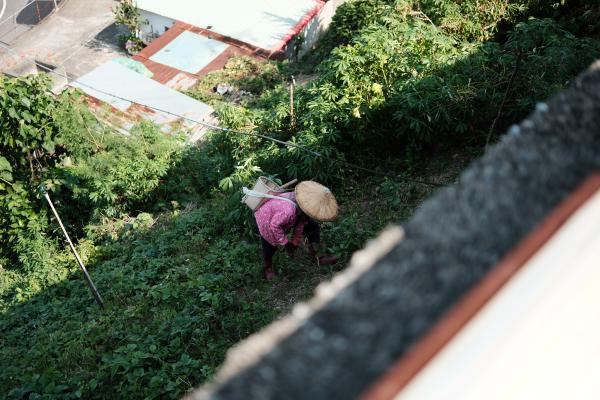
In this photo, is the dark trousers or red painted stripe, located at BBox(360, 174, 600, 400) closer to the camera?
red painted stripe, located at BBox(360, 174, 600, 400)

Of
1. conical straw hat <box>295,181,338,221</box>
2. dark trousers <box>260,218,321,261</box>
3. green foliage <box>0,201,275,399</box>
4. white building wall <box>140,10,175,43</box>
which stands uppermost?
conical straw hat <box>295,181,338,221</box>

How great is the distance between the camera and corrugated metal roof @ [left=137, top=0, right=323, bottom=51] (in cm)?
1830

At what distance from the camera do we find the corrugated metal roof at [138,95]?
1431cm

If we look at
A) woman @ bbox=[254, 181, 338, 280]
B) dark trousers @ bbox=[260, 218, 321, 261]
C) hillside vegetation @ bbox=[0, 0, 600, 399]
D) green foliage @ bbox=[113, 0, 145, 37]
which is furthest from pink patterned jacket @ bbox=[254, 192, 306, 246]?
green foliage @ bbox=[113, 0, 145, 37]

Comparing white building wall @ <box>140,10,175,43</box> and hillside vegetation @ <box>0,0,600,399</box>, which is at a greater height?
hillside vegetation @ <box>0,0,600,399</box>

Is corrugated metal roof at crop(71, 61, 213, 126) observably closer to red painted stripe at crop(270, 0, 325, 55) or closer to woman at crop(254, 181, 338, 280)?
red painted stripe at crop(270, 0, 325, 55)

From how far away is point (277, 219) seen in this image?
247 inches

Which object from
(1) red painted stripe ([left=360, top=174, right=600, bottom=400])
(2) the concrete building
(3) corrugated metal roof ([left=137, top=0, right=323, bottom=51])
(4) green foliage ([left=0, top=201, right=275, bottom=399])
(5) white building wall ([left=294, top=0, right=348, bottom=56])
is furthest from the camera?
(5) white building wall ([left=294, top=0, right=348, bottom=56])

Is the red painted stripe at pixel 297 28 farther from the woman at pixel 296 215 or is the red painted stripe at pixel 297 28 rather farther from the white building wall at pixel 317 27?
the woman at pixel 296 215

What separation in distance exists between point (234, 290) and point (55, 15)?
67.1 feet

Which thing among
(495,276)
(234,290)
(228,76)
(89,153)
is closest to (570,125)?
(495,276)

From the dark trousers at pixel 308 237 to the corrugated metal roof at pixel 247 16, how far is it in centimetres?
1201

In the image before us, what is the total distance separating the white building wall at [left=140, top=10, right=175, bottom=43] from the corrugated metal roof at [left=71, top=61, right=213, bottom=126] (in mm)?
3984

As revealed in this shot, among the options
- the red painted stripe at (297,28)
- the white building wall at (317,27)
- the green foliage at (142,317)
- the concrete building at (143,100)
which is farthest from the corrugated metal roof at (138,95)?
the green foliage at (142,317)
